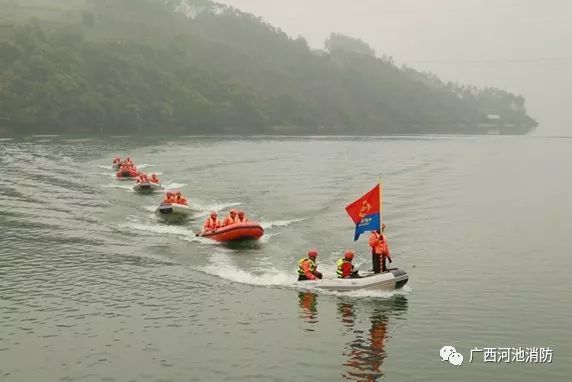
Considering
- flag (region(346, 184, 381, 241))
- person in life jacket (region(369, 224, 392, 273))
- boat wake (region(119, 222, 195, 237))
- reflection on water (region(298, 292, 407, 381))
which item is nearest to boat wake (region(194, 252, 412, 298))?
reflection on water (region(298, 292, 407, 381))

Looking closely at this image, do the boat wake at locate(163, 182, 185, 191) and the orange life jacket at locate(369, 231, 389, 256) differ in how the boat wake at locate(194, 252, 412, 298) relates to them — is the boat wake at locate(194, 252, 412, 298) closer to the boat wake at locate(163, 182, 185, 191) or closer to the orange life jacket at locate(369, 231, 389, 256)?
the orange life jacket at locate(369, 231, 389, 256)

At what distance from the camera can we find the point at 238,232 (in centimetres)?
4331

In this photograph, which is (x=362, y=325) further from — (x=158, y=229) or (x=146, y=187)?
(x=146, y=187)

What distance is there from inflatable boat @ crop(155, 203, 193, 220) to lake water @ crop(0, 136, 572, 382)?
42.6 inches

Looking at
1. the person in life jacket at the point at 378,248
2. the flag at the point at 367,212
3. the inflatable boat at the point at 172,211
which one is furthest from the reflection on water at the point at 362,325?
the inflatable boat at the point at 172,211

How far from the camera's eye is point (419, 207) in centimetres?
6041

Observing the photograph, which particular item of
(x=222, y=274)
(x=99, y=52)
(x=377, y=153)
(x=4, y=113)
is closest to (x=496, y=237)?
(x=222, y=274)

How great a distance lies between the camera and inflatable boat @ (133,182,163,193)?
6353 centimetres

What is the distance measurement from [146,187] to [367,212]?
34.7 metres

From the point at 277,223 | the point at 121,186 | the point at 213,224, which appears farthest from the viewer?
the point at 121,186

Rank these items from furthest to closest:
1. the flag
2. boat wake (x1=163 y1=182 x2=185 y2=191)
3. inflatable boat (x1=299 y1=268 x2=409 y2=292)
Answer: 1. boat wake (x1=163 y1=182 x2=185 y2=191)
2. the flag
3. inflatable boat (x1=299 y1=268 x2=409 y2=292)

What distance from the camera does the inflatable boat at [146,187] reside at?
208 feet

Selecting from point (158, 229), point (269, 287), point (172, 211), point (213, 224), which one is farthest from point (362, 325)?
point (172, 211)

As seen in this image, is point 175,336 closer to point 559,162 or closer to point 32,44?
point 559,162
